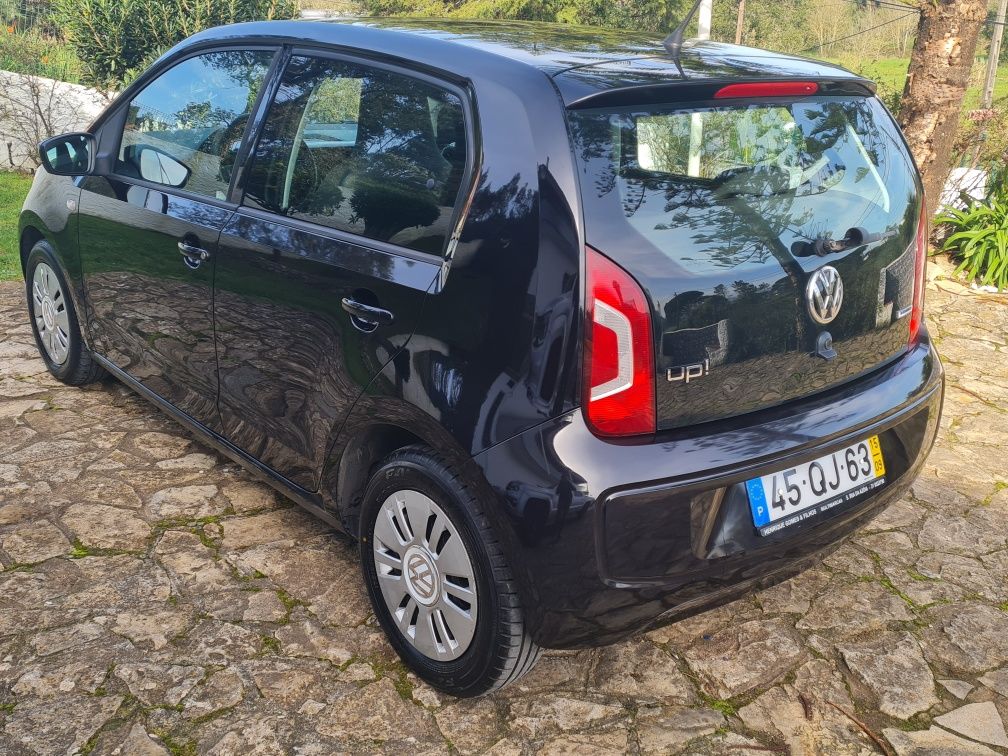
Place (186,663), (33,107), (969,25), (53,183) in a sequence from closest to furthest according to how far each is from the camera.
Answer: (186,663) → (53,183) → (969,25) → (33,107)

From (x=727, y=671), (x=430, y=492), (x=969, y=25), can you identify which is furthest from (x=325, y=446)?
(x=969, y=25)

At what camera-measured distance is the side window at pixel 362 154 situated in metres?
2.41

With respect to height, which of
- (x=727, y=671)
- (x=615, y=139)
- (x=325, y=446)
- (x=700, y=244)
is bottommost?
(x=727, y=671)

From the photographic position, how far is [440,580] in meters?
2.49

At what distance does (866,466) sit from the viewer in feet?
8.25

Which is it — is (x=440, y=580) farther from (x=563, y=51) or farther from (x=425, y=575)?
(x=563, y=51)

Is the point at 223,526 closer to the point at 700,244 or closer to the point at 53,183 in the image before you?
the point at 53,183

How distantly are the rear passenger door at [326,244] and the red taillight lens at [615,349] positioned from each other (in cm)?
46

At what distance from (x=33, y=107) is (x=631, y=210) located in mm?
10024

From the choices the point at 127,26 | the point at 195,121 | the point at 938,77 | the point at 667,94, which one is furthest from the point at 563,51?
the point at 127,26

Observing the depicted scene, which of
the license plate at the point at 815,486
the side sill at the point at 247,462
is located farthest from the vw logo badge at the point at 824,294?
the side sill at the point at 247,462

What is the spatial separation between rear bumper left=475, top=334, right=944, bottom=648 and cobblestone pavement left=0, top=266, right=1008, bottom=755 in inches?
18.5

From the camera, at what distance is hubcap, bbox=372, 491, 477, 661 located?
95.3 inches

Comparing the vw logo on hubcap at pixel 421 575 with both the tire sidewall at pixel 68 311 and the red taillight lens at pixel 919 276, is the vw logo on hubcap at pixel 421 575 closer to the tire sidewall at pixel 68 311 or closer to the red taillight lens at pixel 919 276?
the red taillight lens at pixel 919 276
